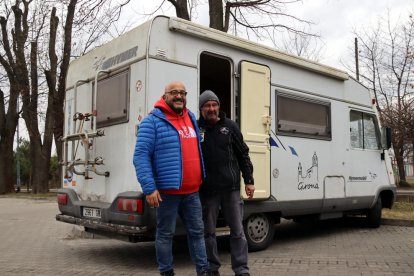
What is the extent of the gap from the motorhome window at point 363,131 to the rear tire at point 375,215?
3.52 ft

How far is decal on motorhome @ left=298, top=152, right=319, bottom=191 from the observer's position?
6.87 meters

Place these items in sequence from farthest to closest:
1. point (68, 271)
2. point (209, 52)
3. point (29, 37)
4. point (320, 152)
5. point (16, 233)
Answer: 1. point (29, 37)
2. point (16, 233)
3. point (320, 152)
4. point (209, 52)
5. point (68, 271)

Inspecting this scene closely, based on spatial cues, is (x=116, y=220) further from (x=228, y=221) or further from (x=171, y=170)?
(x=171, y=170)

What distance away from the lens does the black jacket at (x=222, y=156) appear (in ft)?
14.9

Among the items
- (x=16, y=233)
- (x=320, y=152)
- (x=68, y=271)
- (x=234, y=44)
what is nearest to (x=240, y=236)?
(x=68, y=271)

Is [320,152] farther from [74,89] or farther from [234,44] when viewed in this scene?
[74,89]

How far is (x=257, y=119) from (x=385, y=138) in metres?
3.63

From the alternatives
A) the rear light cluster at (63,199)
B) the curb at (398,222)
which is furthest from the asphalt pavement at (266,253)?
the rear light cluster at (63,199)

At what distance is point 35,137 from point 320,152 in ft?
61.3

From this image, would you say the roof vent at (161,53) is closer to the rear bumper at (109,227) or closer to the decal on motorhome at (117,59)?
the decal on motorhome at (117,59)

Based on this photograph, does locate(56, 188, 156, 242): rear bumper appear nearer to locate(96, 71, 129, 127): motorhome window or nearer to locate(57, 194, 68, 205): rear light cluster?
locate(57, 194, 68, 205): rear light cluster

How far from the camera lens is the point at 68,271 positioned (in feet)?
18.1

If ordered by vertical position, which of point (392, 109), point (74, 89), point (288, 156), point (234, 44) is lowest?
point (288, 156)

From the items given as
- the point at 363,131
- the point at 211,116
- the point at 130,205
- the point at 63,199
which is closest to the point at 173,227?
the point at 130,205
